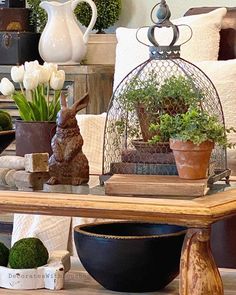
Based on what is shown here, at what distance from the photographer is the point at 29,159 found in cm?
216

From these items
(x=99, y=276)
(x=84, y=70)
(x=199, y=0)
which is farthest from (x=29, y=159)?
(x=199, y=0)

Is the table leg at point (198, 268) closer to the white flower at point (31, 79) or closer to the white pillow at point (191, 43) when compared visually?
the white flower at point (31, 79)

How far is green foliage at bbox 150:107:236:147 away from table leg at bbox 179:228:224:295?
0.69ft

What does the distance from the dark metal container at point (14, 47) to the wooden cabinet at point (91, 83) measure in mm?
56

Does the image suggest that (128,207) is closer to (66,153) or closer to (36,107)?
(66,153)

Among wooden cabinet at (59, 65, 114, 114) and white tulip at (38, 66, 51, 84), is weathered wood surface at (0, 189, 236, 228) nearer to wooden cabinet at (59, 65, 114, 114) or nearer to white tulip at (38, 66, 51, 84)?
white tulip at (38, 66, 51, 84)

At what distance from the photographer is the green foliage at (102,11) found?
427 cm

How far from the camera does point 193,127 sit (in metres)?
1.99

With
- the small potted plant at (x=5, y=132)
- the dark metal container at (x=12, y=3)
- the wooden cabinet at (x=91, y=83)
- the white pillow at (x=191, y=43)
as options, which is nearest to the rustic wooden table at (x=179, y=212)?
the small potted plant at (x=5, y=132)

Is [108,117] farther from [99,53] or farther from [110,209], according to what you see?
[99,53]

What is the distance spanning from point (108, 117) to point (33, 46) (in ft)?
6.37

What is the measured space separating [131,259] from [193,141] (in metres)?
0.31

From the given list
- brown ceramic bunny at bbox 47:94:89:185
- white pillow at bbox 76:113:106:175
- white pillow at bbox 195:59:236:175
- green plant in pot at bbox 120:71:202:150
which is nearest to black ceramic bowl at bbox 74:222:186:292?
brown ceramic bunny at bbox 47:94:89:185

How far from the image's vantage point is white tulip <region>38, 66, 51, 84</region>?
2650mm
